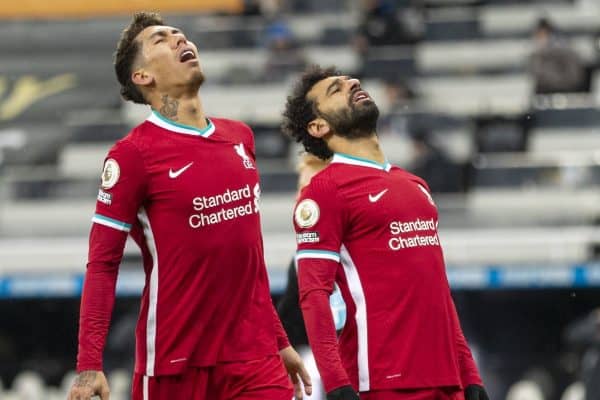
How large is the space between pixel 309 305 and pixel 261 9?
40.0 feet

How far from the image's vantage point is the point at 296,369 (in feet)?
16.9

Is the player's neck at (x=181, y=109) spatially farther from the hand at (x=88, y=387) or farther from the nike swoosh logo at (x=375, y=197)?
the hand at (x=88, y=387)

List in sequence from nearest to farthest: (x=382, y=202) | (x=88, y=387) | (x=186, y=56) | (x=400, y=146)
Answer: (x=88, y=387) → (x=382, y=202) → (x=186, y=56) → (x=400, y=146)

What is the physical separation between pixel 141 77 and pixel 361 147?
83cm

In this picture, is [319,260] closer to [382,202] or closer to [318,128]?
[382,202]

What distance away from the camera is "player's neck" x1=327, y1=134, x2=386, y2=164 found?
5.09 metres

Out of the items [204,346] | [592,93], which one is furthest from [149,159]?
[592,93]

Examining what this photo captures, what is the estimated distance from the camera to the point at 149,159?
4801mm

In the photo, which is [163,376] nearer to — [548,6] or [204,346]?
[204,346]

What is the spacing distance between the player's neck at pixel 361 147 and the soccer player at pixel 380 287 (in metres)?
0.07

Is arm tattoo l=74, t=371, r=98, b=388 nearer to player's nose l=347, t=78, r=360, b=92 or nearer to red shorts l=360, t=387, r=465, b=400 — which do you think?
red shorts l=360, t=387, r=465, b=400

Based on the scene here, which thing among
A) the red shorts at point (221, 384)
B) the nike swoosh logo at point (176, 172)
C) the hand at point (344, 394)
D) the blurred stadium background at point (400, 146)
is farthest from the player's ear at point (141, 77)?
the blurred stadium background at point (400, 146)

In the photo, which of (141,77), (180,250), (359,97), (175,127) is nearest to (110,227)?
(180,250)

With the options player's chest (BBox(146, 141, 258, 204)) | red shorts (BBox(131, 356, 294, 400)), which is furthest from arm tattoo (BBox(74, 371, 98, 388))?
player's chest (BBox(146, 141, 258, 204))
